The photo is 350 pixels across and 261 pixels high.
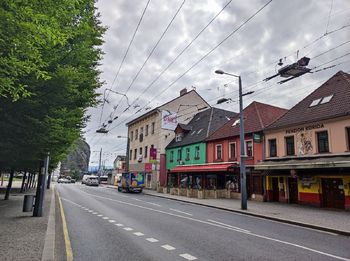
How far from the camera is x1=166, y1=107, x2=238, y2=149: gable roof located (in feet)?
117

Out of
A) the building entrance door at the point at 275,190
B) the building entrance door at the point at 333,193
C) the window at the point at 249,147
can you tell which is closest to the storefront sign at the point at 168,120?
the window at the point at 249,147

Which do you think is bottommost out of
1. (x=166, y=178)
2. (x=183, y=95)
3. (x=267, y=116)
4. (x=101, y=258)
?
(x=101, y=258)

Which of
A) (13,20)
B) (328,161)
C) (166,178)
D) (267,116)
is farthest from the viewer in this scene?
(166,178)

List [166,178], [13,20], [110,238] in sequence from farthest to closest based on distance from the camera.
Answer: [166,178] → [110,238] → [13,20]

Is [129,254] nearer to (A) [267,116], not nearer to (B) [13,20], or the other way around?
(B) [13,20]

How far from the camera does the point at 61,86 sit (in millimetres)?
9492

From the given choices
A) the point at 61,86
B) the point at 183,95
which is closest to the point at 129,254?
the point at 61,86

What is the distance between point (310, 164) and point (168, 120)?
26317mm

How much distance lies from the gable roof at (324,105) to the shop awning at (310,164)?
9.28 feet

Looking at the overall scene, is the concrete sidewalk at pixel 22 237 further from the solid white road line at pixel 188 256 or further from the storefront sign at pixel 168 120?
the storefront sign at pixel 168 120

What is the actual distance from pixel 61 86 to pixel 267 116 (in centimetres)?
2262

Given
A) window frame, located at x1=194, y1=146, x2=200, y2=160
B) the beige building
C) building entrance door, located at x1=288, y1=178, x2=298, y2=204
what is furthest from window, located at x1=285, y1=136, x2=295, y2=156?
the beige building

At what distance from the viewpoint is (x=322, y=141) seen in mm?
20672

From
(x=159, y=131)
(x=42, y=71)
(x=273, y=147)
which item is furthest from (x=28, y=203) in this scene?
(x=159, y=131)
